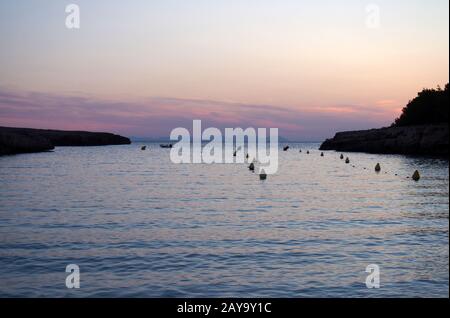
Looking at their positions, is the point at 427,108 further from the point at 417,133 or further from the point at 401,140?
the point at 417,133

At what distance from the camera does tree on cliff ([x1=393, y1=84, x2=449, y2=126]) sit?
10356 cm

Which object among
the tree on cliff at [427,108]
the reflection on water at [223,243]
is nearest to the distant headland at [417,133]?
the tree on cliff at [427,108]

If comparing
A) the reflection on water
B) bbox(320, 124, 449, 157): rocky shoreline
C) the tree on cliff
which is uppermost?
the tree on cliff

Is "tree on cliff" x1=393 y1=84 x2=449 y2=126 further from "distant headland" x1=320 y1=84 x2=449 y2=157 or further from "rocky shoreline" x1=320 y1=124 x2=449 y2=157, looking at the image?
"rocky shoreline" x1=320 y1=124 x2=449 y2=157

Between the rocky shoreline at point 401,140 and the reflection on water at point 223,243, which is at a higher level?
the rocky shoreline at point 401,140

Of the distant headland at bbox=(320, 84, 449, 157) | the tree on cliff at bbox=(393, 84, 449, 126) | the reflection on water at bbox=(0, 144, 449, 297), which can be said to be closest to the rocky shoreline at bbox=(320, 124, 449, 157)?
the distant headland at bbox=(320, 84, 449, 157)

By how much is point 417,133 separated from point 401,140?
6252 millimetres

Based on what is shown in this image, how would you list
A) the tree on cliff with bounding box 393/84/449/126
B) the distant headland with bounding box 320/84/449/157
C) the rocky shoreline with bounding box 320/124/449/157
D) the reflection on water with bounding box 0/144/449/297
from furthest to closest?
the tree on cliff with bounding box 393/84/449/126
the distant headland with bounding box 320/84/449/157
the rocky shoreline with bounding box 320/124/449/157
the reflection on water with bounding box 0/144/449/297

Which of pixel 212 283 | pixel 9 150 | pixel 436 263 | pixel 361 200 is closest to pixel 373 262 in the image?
pixel 436 263

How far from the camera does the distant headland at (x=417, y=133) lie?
89688 mm

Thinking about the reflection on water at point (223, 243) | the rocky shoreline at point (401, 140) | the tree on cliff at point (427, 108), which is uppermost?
the tree on cliff at point (427, 108)

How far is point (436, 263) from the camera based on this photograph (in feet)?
52.3

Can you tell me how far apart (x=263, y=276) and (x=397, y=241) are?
26.2 feet

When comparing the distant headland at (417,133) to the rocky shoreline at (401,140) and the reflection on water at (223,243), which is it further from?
the reflection on water at (223,243)
